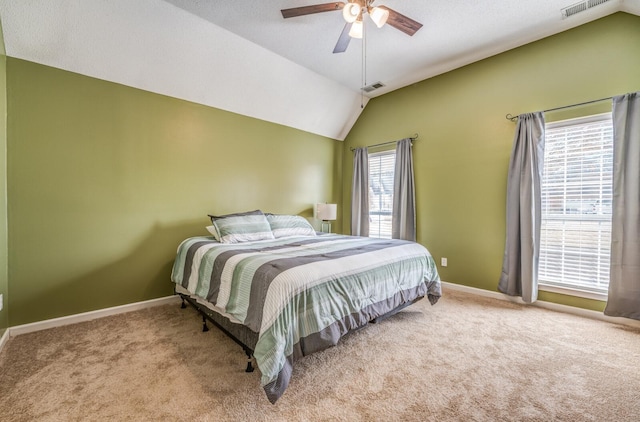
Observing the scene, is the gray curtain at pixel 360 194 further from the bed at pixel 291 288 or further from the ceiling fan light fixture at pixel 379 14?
the ceiling fan light fixture at pixel 379 14

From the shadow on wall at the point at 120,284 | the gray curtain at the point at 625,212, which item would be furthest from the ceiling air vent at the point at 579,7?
the shadow on wall at the point at 120,284

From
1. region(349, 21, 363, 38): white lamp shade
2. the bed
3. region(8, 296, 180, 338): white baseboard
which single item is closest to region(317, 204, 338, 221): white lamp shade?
the bed

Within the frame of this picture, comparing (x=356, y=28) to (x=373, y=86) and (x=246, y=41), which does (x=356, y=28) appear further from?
(x=373, y=86)

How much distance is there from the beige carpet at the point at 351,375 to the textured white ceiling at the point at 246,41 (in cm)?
264

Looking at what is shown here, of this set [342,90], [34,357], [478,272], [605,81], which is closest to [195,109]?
[342,90]

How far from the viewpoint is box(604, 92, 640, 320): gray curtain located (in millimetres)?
2500

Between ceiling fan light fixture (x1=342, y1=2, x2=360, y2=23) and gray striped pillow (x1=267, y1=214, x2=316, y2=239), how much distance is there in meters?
2.34

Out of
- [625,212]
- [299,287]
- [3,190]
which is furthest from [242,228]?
[625,212]

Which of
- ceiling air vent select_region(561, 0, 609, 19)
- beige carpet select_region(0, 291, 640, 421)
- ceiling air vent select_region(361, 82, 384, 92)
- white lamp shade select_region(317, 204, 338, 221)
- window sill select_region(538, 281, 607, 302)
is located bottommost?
beige carpet select_region(0, 291, 640, 421)

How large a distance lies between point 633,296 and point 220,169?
4672mm

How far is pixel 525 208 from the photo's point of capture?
3068 mm

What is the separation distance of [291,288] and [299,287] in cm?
6

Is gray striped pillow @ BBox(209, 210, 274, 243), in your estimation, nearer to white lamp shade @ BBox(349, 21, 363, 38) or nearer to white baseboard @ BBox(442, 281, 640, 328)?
white lamp shade @ BBox(349, 21, 363, 38)

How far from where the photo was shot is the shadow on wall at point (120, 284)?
8.14ft
